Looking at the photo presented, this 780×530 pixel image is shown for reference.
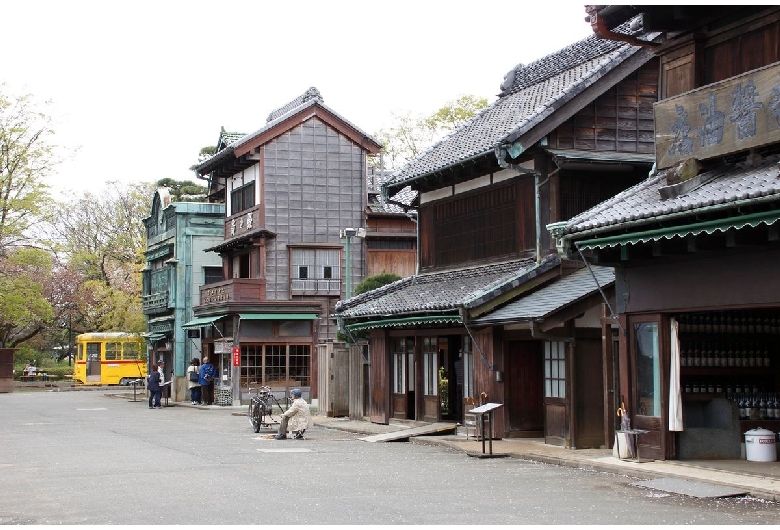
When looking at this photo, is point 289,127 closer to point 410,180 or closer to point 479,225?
point 410,180

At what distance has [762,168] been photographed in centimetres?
1485

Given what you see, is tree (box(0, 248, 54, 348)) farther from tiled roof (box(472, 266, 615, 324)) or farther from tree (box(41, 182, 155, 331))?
tiled roof (box(472, 266, 615, 324))

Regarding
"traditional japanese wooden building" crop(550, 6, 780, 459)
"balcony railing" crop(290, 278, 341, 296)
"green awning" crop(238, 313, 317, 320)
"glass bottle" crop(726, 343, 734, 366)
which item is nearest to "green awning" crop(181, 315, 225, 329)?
"green awning" crop(238, 313, 317, 320)

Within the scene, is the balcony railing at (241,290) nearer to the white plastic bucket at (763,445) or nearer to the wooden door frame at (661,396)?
the wooden door frame at (661,396)

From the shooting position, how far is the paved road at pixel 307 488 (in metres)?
11.5

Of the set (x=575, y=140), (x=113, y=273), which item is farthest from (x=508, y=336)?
(x=113, y=273)

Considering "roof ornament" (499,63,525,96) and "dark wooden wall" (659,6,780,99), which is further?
"roof ornament" (499,63,525,96)

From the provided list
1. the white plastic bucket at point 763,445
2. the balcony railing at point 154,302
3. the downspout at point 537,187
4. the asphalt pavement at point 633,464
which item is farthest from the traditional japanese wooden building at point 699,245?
the balcony railing at point 154,302

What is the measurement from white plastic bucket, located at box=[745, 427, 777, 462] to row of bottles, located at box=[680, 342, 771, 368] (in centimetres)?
145

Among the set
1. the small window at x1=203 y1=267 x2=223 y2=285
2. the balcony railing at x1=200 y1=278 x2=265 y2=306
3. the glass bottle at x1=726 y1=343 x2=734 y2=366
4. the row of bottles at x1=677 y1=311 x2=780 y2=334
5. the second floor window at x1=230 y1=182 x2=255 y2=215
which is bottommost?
the glass bottle at x1=726 y1=343 x2=734 y2=366

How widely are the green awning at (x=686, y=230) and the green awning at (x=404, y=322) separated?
619cm

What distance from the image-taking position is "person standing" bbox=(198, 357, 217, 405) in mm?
41062

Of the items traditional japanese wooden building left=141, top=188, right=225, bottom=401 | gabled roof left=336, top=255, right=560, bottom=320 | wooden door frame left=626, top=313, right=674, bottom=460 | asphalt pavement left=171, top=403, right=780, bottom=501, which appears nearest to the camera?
asphalt pavement left=171, top=403, right=780, bottom=501

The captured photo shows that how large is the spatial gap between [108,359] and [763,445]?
52955mm
